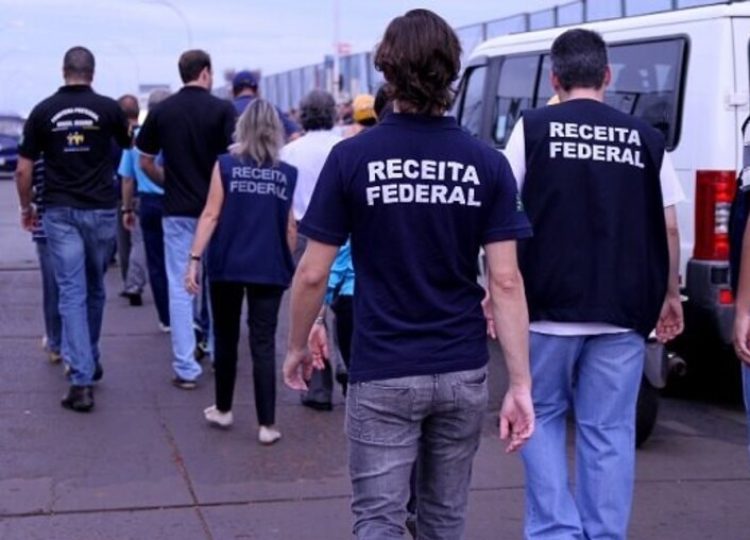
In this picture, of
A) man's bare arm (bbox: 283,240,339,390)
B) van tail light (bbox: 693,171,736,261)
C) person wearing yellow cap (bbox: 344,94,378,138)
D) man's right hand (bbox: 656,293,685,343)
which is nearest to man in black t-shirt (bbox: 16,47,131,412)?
person wearing yellow cap (bbox: 344,94,378,138)

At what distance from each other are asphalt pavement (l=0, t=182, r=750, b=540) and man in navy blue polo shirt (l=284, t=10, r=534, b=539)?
201 centimetres

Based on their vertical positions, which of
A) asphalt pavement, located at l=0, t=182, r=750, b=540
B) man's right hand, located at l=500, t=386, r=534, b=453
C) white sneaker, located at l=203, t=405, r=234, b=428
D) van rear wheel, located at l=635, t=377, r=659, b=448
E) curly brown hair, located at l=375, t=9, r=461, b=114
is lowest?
asphalt pavement, located at l=0, t=182, r=750, b=540

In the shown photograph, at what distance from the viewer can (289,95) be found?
39.3m

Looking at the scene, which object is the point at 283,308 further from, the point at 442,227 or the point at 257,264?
the point at 442,227

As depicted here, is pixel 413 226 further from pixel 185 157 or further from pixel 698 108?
pixel 185 157

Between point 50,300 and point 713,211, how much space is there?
165 inches

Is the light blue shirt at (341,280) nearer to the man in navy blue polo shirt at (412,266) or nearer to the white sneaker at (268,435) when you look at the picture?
the white sneaker at (268,435)

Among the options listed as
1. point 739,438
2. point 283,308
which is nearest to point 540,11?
point 283,308

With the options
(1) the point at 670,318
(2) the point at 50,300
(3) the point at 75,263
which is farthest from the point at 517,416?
(2) the point at 50,300

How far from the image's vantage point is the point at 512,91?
10.0m

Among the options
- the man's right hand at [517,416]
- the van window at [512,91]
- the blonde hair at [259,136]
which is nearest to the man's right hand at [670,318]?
the man's right hand at [517,416]

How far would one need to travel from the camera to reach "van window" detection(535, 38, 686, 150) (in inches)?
314

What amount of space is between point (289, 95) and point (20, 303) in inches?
1073

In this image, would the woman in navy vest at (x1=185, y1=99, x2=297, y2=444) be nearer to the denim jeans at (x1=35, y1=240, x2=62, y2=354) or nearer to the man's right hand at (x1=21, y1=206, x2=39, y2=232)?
the man's right hand at (x1=21, y1=206, x2=39, y2=232)
